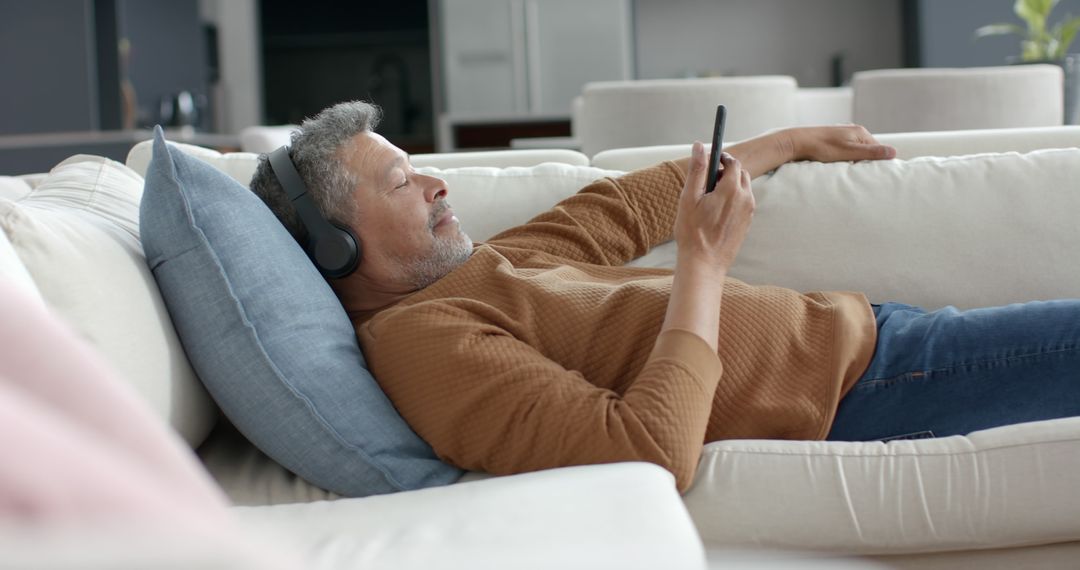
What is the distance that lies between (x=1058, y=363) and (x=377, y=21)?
7.34 meters

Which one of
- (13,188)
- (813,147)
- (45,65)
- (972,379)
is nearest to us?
(972,379)

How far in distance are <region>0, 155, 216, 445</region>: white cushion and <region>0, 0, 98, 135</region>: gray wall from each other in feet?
13.9

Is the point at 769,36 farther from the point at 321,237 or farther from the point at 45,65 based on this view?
the point at 321,237

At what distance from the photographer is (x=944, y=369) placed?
1.47m

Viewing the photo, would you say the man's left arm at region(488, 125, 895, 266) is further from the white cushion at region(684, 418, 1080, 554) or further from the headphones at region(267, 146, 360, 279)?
the white cushion at region(684, 418, 1080, 554)

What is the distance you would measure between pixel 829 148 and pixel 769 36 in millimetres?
5697

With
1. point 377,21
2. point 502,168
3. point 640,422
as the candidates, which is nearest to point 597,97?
point 502,168

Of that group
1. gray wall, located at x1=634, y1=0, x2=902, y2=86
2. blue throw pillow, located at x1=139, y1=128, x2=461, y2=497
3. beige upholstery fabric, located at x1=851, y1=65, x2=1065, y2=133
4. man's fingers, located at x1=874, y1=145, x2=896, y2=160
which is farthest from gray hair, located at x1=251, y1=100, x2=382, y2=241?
gray wall, located at x1=634, y1=0, x2=902, y2=86

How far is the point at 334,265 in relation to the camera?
1.60m

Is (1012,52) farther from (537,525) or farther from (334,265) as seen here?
(537,525)

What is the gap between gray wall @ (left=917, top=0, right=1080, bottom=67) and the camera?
662 centimetres

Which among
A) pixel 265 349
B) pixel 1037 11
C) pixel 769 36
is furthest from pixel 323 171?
pixel 769 36

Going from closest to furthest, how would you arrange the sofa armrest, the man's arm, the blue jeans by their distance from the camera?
the sofa armrest < the blue jeans < the man's arm

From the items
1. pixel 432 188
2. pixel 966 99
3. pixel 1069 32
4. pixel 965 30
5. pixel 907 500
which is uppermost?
pixel 965 30
